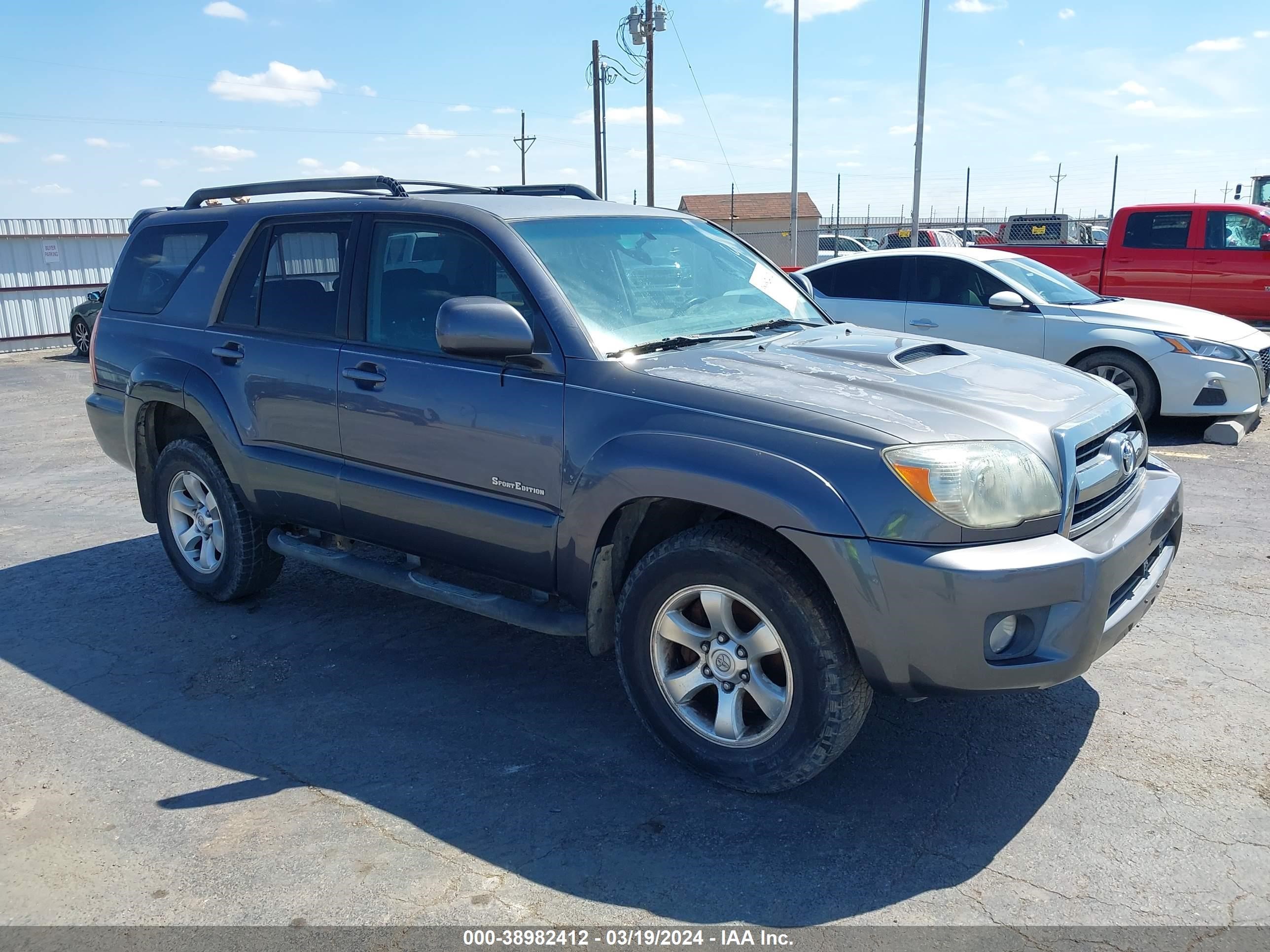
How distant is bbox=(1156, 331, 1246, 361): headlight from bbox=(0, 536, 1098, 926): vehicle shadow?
5290 mm

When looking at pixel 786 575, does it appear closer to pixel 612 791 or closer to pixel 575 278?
pixel 612 791

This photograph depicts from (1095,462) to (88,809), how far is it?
349 centimetres

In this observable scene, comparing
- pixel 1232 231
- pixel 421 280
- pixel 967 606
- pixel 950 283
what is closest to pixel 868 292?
pixel 950 283

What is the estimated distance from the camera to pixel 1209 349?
8.24 metres

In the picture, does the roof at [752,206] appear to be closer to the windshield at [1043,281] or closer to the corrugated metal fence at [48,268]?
the corrugated metal fence at [48,268]

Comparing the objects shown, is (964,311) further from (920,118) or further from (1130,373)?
(920,118)

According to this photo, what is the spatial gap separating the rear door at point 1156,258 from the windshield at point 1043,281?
14.1ft

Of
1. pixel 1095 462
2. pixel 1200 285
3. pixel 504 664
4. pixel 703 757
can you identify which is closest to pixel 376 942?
pixel 703 757

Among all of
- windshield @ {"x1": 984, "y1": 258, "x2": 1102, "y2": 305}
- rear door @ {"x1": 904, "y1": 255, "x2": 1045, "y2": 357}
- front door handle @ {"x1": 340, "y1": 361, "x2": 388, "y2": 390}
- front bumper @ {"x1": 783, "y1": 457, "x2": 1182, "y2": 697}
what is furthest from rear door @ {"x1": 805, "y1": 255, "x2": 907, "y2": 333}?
front bumper @ {"x1": 783, "y1": 457, "x2": 1182, "y2": 697}

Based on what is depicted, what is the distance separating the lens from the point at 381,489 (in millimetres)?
4152

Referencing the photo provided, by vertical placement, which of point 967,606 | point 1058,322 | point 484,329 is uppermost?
point 484,329

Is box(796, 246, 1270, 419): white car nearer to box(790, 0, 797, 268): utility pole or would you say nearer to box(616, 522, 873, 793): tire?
box(616, 522, 873, 793): tire

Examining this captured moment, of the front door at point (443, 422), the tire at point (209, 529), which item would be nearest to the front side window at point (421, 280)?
the front door at point (443, 422)

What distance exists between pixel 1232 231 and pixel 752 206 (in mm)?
46181
